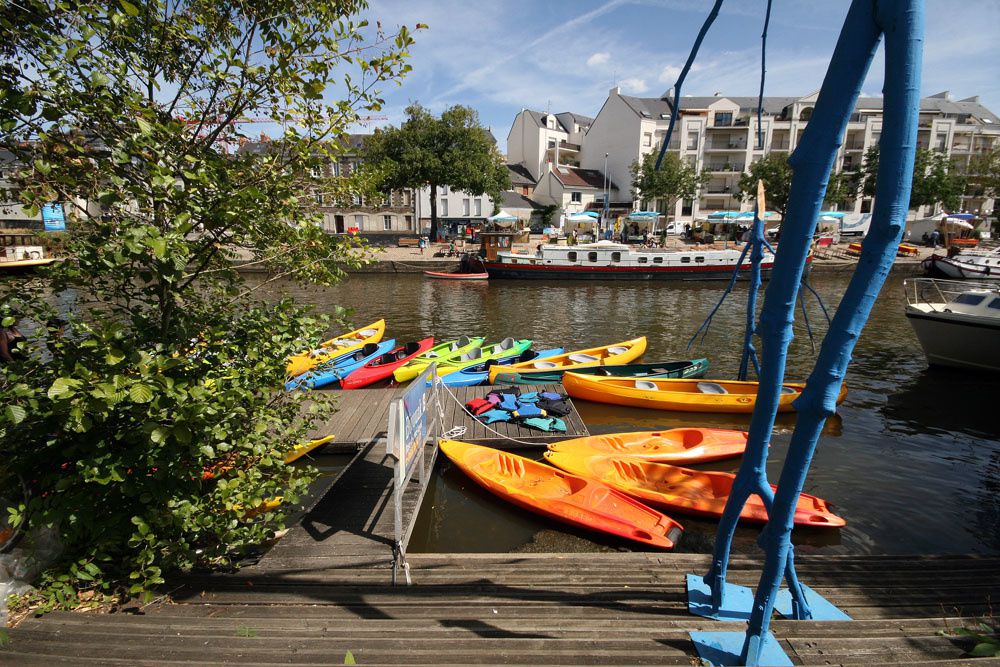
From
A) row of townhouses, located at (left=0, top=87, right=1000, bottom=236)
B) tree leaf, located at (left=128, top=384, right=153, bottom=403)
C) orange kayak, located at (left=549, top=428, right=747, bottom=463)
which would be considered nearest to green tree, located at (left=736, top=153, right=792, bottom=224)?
row of townhouses, located at (left=0, top=87, right=1000, bottom=236)

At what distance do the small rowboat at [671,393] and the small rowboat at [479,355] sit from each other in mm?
2770

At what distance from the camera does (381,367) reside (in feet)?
43.2

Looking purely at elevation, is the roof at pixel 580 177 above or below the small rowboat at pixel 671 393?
above

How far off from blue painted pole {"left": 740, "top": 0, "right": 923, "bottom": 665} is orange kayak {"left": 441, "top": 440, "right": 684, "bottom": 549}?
3.58 metres

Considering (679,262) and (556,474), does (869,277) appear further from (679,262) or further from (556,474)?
(679,262)

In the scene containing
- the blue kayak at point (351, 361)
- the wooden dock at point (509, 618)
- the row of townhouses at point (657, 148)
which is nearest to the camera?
the wooden dock at point (509, 618)

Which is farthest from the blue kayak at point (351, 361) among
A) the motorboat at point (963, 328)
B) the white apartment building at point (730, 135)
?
the white apartment building at point (730, 135)

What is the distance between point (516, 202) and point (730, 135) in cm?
2804

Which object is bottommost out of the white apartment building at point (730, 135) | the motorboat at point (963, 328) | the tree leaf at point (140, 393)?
the motorboat at point (963, 328)

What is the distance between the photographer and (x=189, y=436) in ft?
11.5

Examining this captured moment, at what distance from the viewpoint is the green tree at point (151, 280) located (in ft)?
11.2

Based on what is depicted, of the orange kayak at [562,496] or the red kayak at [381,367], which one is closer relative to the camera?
the orange kayak at [562,496]

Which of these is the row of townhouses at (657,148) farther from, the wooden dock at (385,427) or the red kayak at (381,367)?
the wooden dock at (385,427)

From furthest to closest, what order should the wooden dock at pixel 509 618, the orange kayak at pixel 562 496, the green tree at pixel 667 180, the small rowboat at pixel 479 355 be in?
the green tree at pixel 667 180 < the small rowboat at pixel 479 355 < the orange kayak at pixel 562 496 < the wooden dock at pixel 509 618
